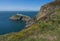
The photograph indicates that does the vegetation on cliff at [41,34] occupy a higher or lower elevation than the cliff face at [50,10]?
lower

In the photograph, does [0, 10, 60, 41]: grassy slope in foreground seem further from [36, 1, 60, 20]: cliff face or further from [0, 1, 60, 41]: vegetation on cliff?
[36, 1, 60, 20]: cliff face

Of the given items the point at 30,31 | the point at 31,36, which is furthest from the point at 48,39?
the point at 30,31

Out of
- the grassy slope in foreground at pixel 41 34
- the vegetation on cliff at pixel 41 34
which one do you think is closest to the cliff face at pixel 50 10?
the vegetation on cliff at pixel 41 34

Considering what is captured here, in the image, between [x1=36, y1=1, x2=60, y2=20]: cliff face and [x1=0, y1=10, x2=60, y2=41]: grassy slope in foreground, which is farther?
[x1=36, y1=1, x2=60, y2=20]: cliff face

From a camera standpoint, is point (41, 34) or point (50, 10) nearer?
point (41, 34)

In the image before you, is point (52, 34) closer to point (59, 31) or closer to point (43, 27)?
point (59, 31)

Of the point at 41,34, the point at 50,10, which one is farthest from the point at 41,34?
the point at 50,10

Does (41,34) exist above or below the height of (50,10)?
below

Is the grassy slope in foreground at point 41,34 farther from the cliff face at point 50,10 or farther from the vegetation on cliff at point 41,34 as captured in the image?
the cliff face at point 50,10

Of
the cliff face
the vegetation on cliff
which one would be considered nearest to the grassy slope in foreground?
the vegetation on cliff

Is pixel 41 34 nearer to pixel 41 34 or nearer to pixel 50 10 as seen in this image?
pixel 41 34

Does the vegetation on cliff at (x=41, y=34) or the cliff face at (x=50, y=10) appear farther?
the cliff face at (x=50, y=10)
